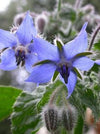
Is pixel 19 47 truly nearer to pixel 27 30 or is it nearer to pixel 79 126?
pixel 27 30

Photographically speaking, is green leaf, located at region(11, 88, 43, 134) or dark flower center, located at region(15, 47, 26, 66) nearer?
dark flower center, located at region(15, 47, 26, 66)

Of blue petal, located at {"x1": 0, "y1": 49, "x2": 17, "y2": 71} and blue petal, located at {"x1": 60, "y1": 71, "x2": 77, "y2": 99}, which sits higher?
blue petal, located at {"x1": 0, "y1": 49, "x2": 17, "y2": 71}

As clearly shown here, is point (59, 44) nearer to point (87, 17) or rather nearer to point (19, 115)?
point (19, 115)

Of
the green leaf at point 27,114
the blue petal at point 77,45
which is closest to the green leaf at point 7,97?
the green leaf at point 27,114

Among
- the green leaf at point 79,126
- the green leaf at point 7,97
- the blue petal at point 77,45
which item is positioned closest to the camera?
the blue petal at point 77,45

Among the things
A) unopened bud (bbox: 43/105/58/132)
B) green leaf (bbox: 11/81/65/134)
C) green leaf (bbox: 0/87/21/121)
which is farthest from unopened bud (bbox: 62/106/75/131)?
green leaf (bbox: 0/87/21/121)

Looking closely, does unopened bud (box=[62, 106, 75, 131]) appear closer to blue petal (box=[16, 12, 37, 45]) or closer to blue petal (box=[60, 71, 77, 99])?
blue petal (box=[60, 71, 77, 99])

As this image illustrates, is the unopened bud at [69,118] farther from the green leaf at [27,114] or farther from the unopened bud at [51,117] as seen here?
the green leaf at [27,114]
